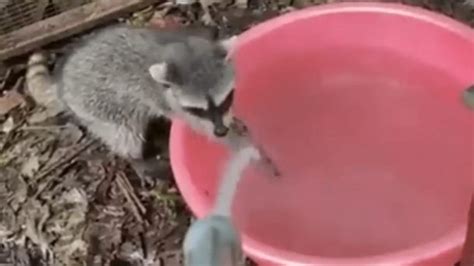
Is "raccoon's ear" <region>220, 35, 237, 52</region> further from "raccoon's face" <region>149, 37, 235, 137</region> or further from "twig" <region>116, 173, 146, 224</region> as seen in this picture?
"twig" <region>116, 173, 146, 224</region>

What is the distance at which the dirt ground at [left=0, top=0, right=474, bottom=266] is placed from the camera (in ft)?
8.18

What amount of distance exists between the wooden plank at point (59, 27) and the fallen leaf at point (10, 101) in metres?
0.10

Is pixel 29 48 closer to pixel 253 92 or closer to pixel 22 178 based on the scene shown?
pixel 22 178

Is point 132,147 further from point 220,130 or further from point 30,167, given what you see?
point 220,130

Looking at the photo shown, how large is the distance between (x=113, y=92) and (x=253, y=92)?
12.7 inches

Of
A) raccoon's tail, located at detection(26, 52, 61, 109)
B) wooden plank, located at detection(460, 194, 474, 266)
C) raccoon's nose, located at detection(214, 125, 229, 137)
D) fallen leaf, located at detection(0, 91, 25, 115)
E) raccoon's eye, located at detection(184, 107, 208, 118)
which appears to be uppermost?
wooden plank, located at detection(460, 194, 474, 266)

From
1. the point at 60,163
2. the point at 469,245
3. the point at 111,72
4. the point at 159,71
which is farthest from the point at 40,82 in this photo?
the point at 469,245

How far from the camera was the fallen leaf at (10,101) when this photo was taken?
2797mm

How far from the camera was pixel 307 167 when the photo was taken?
97.9 inches

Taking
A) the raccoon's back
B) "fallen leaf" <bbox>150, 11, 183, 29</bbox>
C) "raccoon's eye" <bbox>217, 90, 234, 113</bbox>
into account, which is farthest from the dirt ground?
"raccoon's eye" <bbox>217, 90, 234, 113</bbox>

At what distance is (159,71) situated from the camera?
227 cm

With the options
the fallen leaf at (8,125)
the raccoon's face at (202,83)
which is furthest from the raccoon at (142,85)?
the fallen leaf at (8,125)

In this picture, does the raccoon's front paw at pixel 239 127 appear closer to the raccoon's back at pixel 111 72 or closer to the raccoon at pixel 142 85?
the raccoon at pixel 142 85

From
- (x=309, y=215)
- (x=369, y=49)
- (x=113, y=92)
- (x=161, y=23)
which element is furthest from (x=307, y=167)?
(x=161, y=23)
